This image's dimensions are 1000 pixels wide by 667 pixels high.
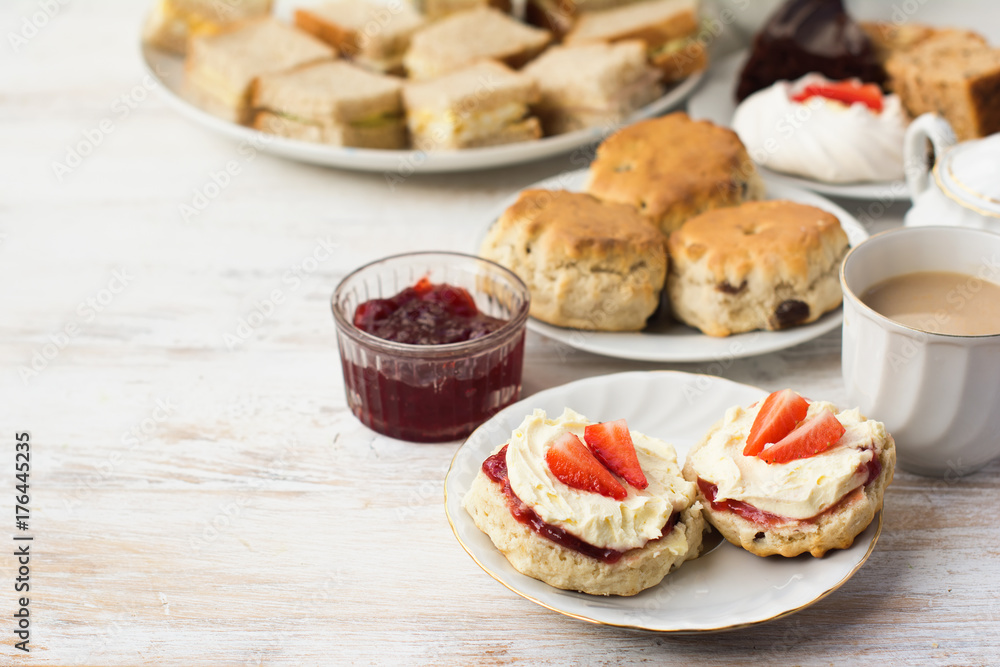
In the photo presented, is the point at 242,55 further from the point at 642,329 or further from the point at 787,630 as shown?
the point at 787,630

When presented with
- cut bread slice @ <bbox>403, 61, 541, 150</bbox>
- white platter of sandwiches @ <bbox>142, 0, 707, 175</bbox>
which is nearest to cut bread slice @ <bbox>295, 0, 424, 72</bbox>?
white platter of sandwiches @ <bbox>142, 0, 707, 175</bbox>

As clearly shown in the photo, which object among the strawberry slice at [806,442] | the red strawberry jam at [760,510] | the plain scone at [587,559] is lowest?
the plain scone at [587,559]

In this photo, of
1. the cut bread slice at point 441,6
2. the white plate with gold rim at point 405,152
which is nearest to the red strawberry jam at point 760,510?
the white plate with gold rim at point 405,152

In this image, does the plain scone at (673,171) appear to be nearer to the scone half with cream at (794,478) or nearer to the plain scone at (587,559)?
the scone half with cream at (794,478)

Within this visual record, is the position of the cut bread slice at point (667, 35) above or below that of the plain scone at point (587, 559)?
above

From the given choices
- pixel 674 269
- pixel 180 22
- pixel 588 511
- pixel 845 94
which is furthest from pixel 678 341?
pixel 180 22

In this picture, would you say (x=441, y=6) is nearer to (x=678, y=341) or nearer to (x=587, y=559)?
(x=678, y=341)
